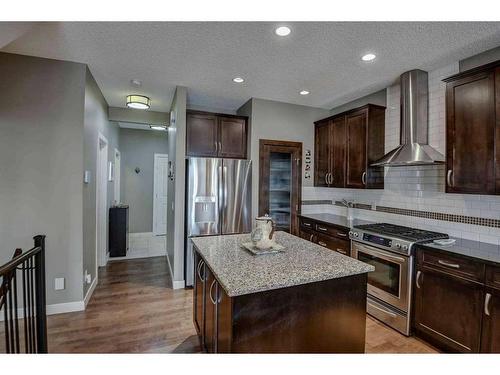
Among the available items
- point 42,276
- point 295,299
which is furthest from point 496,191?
point 42,276

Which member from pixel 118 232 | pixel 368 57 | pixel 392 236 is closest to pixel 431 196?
pixel 392 236

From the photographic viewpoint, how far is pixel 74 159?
2816 millimetres

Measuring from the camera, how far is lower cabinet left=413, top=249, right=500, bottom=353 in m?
1.92

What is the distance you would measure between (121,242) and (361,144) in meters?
4.39

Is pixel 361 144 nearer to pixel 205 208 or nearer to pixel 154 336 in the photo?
pixel 205 208

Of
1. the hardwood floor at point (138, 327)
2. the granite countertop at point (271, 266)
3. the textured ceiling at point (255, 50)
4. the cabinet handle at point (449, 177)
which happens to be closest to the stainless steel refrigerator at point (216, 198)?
the hardwood floor at point (138, 327)

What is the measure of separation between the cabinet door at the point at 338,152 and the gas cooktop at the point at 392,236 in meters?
0.92

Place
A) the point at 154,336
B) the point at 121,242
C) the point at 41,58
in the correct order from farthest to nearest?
the point at 121,242, the point at 41,58, the point at 154,336

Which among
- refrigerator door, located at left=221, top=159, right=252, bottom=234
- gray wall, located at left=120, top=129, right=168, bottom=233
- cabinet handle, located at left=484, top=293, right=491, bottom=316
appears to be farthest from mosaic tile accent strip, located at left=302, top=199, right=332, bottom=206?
gray wall, located at left=120, top=129, right=168, bottom=233

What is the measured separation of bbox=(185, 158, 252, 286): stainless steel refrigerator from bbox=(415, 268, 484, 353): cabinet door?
7.31ft

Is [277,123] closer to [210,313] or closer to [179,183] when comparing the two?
[179,183]

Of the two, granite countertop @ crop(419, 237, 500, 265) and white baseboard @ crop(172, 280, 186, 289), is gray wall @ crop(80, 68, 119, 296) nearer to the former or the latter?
white baseboard @ crop(172, 280, 186, 289)

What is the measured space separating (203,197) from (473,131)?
9.77 ft
